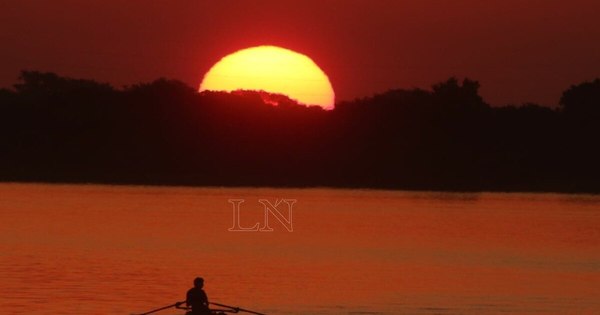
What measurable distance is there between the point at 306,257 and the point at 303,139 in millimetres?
57609

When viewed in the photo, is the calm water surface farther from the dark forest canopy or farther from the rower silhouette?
the dark forest canopy

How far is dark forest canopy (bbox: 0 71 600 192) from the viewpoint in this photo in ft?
361

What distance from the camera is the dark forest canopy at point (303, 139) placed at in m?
110

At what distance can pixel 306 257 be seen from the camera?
2162 inches

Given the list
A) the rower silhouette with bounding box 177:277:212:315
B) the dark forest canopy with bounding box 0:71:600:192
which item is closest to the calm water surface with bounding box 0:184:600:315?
the rower silhouette with bounding box 177:277:212:315

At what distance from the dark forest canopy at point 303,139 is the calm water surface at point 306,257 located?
13.7 metres

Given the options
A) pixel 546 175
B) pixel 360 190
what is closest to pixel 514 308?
pixel 546 175

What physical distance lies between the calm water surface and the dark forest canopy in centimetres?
1366

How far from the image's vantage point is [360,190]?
11956 cm

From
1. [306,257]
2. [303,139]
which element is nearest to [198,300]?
[306,257]

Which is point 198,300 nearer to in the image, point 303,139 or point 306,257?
point 306,257

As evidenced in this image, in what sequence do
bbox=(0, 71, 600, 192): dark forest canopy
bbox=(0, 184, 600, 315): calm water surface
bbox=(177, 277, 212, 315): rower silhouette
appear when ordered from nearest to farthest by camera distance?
bbox=(177, 277, 212, 315): rower silhouette < bbox=(0, 184, 600, 315): calm water surface < bbox=(0, 71, 600, 192): dark forest canopy

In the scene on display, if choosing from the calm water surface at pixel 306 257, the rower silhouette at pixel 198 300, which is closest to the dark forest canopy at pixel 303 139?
the calm water surface at pixel 306 257

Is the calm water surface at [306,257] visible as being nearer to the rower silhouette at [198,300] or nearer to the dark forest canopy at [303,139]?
the rower silhouette at [198,300]
